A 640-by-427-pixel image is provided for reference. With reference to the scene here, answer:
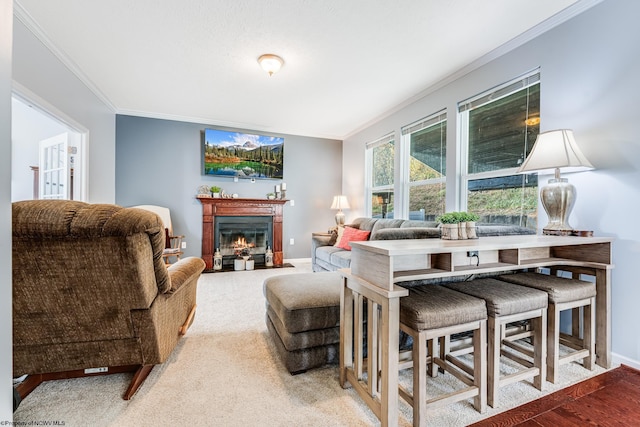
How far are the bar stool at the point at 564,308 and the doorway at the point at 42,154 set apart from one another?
13.6 ft

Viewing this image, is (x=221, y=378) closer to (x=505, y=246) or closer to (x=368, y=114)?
(x=505, y=246)

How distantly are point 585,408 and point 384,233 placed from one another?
146 centimetres

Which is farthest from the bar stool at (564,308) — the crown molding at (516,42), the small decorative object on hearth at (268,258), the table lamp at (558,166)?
the small decorative object on hearth at (268,258)

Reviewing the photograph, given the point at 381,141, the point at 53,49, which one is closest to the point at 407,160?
the point at 381,141

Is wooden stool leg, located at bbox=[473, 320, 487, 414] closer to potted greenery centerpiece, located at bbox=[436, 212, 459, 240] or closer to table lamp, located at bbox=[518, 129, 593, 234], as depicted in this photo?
potted greenery centerpiece, located at bbox=[436, 212, 459, 240]

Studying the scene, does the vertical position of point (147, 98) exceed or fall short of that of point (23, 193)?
it exceeds it

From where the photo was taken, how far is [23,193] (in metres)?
4.29

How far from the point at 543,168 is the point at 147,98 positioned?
15.2 feet

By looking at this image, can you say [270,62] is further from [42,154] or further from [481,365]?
[42,154]

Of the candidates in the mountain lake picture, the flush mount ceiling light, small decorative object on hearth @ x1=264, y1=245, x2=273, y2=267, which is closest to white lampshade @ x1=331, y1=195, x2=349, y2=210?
the mountain lake picture

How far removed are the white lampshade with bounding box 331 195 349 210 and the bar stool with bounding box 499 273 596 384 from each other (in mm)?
3498

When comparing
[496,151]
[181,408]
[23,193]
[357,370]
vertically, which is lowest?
[181,408]

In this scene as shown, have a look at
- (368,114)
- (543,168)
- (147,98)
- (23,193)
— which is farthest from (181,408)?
(23,193)

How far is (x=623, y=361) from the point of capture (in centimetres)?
184
